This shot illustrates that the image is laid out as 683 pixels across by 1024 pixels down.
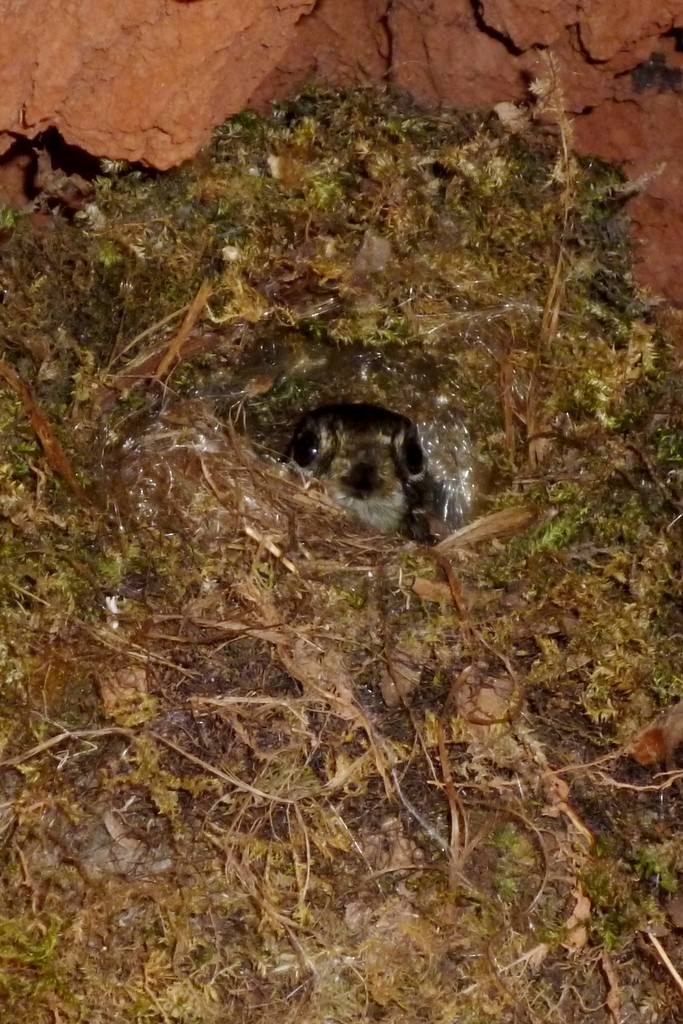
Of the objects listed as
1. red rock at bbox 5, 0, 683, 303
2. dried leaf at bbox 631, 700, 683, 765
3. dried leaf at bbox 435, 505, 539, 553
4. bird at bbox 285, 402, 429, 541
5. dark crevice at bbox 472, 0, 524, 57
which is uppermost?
dark crevice at bbox 472, 0, 524, 57

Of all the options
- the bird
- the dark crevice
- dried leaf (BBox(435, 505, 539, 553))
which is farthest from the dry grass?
the bird

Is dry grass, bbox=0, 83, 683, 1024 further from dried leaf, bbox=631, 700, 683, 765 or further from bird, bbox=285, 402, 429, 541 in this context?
bird, bbox=285, 402, 429, 541

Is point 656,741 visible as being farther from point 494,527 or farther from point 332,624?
point 332,624

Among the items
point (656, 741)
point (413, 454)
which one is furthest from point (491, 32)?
point (656, 741)

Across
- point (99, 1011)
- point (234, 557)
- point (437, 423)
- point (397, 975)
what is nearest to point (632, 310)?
point (437, 423)

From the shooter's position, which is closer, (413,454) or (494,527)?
(494,527)
